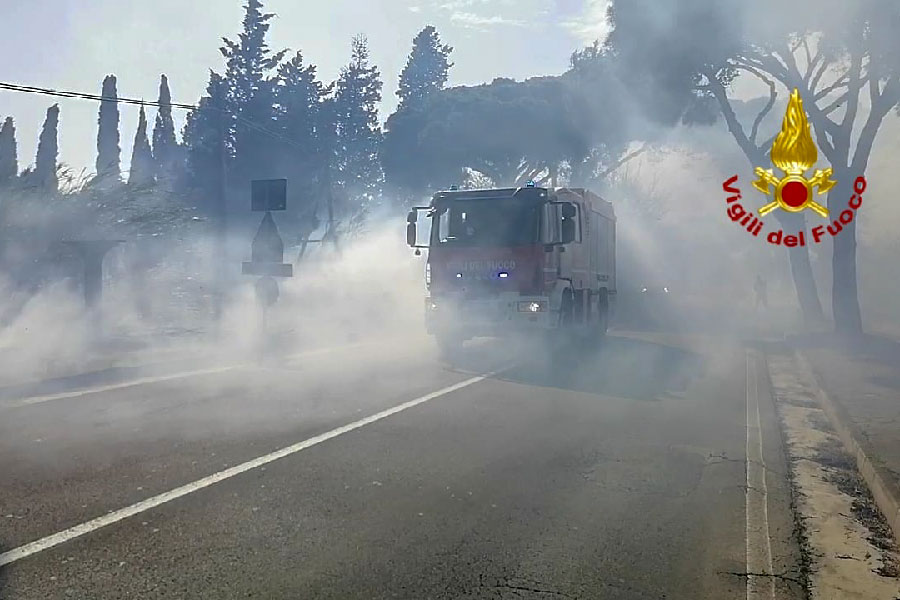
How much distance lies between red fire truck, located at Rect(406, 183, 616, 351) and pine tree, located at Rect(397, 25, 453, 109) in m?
42.4

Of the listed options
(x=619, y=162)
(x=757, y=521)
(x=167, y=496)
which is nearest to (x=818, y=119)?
(x=757, y=521)

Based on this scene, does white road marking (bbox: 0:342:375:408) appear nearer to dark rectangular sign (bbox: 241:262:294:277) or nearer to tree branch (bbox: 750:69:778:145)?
dark rectangular sign (bbox: 241:262:294:277)

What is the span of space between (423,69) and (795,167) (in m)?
39.4

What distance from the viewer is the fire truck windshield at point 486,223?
50.3 ft

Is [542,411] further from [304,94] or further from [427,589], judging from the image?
[304,94]

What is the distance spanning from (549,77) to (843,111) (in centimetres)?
2421

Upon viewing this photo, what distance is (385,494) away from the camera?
6.19 metres

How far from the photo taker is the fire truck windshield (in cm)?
1533

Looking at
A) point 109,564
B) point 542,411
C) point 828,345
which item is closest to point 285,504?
point 109,564

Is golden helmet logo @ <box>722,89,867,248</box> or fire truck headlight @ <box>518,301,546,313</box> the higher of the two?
golden helmet logo @ <box>722,89,867,248</box>

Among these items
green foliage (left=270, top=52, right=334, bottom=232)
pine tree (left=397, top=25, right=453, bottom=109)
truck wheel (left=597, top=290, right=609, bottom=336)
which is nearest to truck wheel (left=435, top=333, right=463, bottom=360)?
truck wheel (left=597, top=290, right=609, bottom=336)

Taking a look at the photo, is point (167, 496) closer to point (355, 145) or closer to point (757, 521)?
point (757, 521)

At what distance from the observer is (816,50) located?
72.5 ft

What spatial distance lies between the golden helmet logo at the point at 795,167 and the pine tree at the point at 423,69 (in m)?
36.9
